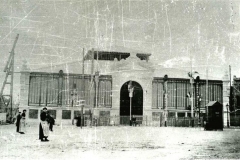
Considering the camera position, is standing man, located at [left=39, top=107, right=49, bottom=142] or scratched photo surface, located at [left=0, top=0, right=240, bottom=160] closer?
scratched photo surface, located at [left=0, top=0, right=240, bottom=160]

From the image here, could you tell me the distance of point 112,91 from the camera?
94.5 feet

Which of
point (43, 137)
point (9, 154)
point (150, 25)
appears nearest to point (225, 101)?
point (150, 25)

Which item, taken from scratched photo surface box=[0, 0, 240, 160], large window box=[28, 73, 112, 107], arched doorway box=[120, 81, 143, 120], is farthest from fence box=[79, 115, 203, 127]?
large window box=[28, 73, 112, 107]

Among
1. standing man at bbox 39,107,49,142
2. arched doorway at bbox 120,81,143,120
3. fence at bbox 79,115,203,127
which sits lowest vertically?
fence at bbox 79,115,203,127

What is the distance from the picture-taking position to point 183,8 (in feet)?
49.0

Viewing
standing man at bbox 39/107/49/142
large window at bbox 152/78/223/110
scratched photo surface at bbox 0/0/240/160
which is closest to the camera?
scratched photo surface at bbox 0/0/240/160

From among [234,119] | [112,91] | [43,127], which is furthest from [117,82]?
[43,127]

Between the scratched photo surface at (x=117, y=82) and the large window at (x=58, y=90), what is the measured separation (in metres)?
0.09

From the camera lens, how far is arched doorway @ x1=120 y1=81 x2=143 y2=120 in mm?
29125

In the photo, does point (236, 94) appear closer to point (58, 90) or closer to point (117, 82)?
point (117, 82)

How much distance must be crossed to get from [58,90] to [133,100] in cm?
757

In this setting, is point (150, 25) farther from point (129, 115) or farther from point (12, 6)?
point (129, 115)

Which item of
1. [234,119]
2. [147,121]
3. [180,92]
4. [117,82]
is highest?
[117,82]

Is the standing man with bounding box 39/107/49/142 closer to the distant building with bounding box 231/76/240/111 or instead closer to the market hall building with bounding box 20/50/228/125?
the market hall building with bounding box 20/50/228/125
